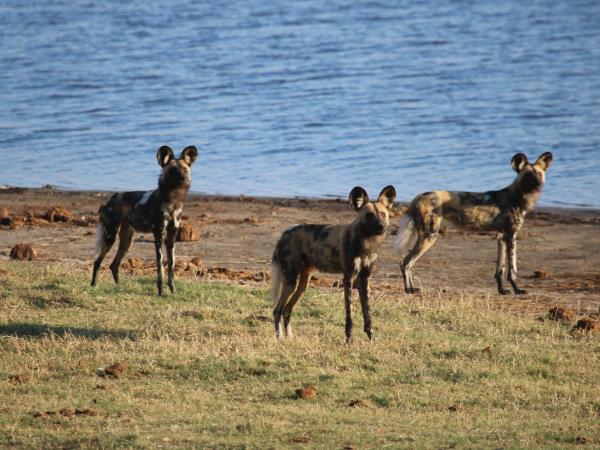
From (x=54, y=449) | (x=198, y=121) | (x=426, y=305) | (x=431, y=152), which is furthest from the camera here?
(x=198, y=121)

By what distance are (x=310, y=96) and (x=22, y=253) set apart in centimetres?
2136

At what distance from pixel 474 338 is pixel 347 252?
1.86 meters

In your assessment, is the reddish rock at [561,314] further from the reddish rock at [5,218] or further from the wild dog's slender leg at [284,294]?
the reddish rock at [5,218]

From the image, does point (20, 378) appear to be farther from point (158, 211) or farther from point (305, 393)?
point (158, 211)

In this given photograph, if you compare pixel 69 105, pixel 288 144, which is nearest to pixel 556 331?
pixel 288 144

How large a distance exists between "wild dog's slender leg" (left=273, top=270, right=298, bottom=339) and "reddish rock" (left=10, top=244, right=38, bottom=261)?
220 inches

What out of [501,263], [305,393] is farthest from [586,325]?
[305,393]

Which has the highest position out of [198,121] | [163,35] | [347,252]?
[163,35]

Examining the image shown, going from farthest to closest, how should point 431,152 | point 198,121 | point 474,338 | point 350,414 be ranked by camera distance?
1. point 198,121
2. point 431,152
3. point 474,338
4. point 350,414

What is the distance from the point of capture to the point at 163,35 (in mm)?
52188

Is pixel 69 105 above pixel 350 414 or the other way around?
above

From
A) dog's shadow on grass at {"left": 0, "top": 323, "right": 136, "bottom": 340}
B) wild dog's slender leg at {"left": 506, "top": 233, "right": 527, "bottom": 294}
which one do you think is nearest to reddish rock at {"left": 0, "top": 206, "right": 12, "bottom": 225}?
dog's shadow on grass at {"left": 0, "top": 323, "right": 136, "bottom": 340}

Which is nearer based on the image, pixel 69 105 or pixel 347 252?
pixel 347 252

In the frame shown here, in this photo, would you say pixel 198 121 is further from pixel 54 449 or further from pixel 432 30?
pixel 54 449
